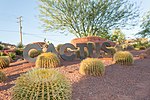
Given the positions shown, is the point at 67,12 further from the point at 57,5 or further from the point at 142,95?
the point at 142,95

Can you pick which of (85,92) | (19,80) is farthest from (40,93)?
(85,92)

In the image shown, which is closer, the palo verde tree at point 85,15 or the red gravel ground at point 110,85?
the red gravel ground at point 110,85

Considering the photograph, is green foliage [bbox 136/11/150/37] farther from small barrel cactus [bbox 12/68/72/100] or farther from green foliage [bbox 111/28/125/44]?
small barrel cactus [bbox 12/68/72/100]

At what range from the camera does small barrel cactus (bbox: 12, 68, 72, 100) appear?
4645 mm

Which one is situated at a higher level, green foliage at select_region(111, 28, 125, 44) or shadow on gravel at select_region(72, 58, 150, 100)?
green foliage at select_region(111, 28, 125, 44)

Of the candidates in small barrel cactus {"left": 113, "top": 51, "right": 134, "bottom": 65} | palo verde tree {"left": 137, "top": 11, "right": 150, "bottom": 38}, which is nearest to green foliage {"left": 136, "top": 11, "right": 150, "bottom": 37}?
palo verde tree {"left": 137, "top": 11, "right": 150, "bottom": 38}

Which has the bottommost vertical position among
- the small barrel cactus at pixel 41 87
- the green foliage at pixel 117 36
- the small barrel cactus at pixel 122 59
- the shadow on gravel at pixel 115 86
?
the shadow on gravel at pixel 115 86

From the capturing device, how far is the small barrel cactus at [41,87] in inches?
183

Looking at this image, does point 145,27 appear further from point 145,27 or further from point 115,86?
point 115,86

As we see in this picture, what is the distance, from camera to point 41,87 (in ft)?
15.2

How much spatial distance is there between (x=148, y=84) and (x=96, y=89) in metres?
2.21

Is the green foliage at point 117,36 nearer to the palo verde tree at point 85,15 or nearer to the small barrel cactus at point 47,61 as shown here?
the palo verde tree at point 85,15

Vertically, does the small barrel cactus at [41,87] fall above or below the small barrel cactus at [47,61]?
below

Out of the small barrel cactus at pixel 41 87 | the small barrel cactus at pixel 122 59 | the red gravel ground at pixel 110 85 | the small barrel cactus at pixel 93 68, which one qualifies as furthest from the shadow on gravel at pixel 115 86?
the small barrel cactus at pixel 41 87
